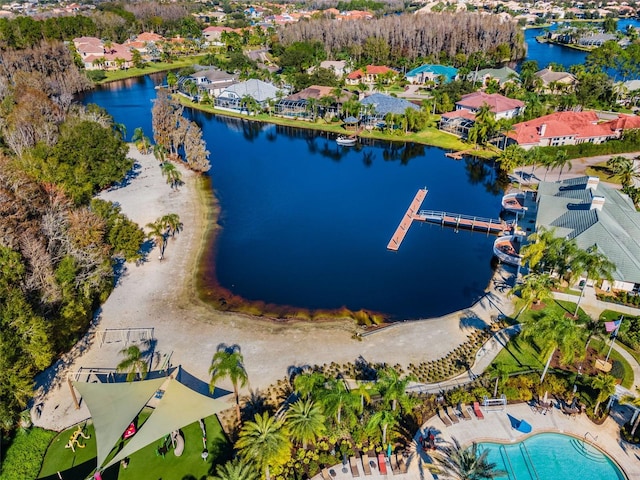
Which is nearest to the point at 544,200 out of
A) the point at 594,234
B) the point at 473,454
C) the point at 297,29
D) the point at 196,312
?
the point at 594,234

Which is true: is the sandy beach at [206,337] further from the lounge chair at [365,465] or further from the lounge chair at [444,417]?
the lounge chair at [365,465]

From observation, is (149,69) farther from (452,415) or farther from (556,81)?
(452,415)

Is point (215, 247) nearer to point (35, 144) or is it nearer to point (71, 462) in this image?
point (71, 462)

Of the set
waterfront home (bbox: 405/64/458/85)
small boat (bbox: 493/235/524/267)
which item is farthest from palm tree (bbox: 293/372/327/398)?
waterfront home (bbox: 405/64/458/85)

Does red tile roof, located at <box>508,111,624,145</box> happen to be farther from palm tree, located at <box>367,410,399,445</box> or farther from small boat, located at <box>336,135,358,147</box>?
palm tree, located at <box>367,410,399,445</box>

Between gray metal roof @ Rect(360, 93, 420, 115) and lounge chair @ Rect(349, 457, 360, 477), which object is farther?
gray metal roof @ Rect(360, 93, 420, 115)
